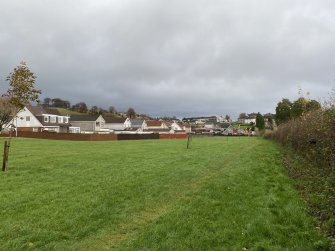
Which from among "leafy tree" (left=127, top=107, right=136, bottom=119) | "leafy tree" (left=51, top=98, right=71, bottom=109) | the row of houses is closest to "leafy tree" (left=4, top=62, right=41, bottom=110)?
the row of houses

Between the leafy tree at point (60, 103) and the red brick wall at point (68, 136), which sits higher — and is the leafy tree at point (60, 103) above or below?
above

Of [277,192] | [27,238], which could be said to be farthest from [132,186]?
[27,238]

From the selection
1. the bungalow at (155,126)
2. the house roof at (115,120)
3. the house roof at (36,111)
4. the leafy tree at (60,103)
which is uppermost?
the leafy tree at (60,103)

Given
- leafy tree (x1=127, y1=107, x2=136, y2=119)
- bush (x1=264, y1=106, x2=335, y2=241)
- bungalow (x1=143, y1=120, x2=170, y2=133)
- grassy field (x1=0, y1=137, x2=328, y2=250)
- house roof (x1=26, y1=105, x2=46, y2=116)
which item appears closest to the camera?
grassy field (x1=0, y1=137, x2=328, y2=250)

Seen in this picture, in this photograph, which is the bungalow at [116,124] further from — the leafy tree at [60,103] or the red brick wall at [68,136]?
the red brick wall at [68,136]

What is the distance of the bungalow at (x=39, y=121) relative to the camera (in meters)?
86.4

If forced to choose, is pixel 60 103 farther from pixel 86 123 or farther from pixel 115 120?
pixel 86 123

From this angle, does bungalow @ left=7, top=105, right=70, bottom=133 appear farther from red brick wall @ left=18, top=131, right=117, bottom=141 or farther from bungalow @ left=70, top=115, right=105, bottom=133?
→ red brick wall @ left=18, top=131, right=117, bottom=141

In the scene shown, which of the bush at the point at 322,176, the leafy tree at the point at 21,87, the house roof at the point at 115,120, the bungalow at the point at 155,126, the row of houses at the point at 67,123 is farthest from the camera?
the bungalow at the point at 155,126

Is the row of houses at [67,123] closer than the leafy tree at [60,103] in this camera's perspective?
Yes

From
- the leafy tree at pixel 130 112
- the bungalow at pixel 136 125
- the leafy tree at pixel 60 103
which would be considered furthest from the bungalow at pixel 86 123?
the leafy tree at pixel 130 112

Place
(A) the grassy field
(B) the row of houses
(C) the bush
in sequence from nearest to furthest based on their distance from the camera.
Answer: (A) the grassy field
(C) the bush
(B) the row of houses

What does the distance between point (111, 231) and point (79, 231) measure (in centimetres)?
64

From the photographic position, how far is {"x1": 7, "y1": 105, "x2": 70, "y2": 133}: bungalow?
86.4m
